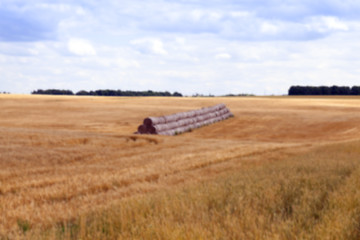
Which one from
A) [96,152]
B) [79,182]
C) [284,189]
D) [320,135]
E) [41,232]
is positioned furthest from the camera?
[320,135]

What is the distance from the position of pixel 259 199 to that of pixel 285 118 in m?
25.2

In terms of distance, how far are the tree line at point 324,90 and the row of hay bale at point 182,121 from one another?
49.4 metres

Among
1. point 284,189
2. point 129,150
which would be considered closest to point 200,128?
point 129,150

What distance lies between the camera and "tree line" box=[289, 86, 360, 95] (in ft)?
248

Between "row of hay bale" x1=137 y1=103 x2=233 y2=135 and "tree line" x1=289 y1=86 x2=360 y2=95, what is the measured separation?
4942 cm

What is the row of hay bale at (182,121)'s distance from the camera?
23797 millimetres

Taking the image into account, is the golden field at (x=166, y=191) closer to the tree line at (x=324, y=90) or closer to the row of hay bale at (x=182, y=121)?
the row of hay bale at (x=182, y=121)

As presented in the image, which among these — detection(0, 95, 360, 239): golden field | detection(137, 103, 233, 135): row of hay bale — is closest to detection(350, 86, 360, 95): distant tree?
detection(137, 103, 233, 135): row of hay bale

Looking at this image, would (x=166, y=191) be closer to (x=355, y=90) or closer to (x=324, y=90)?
(x=355, y=90)

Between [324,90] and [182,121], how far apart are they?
57.7m

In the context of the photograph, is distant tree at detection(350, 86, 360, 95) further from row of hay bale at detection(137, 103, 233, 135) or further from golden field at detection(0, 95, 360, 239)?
golden field at detection(0, 95, 360, 239)

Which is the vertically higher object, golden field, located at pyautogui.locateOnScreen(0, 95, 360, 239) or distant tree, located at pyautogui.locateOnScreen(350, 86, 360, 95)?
distant tree, located at pyautogui.locateOnScreen(350, 86, 360, 95)

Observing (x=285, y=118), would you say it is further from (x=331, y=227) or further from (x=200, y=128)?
(x=331, y=227)

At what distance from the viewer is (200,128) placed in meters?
28.6
